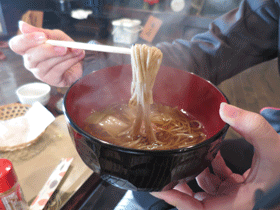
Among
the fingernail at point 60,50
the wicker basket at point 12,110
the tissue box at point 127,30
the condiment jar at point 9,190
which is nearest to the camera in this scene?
the condiment jar at point 9,190

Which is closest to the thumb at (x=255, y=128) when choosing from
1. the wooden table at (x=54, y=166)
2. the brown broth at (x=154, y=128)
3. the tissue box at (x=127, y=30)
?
the brown broth at (x=154, y=128)

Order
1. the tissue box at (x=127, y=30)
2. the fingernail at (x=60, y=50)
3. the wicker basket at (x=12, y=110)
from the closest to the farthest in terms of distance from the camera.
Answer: the fingernail at (x=60, y=50), the wicker basket at (x=12, y=110), the tissue box at (x=127, y=30)

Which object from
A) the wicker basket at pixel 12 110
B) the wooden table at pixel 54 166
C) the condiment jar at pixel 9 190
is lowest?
the wooden table at pixel 54 166

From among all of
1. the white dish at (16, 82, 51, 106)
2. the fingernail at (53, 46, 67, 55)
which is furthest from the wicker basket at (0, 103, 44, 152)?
the fingernail at (53, 46, 67, 55)

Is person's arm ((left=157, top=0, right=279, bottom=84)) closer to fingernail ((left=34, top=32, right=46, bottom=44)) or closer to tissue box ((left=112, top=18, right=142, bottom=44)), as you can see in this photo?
fingernail ((left=34, top=32, right=46, bottom=44))

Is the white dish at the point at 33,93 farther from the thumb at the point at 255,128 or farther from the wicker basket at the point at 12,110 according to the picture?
the thumb at the point at 255,128

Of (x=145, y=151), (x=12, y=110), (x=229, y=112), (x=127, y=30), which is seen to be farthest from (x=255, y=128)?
(x=127, y=30)

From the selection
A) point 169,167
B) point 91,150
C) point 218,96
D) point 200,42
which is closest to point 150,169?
point 169,167
